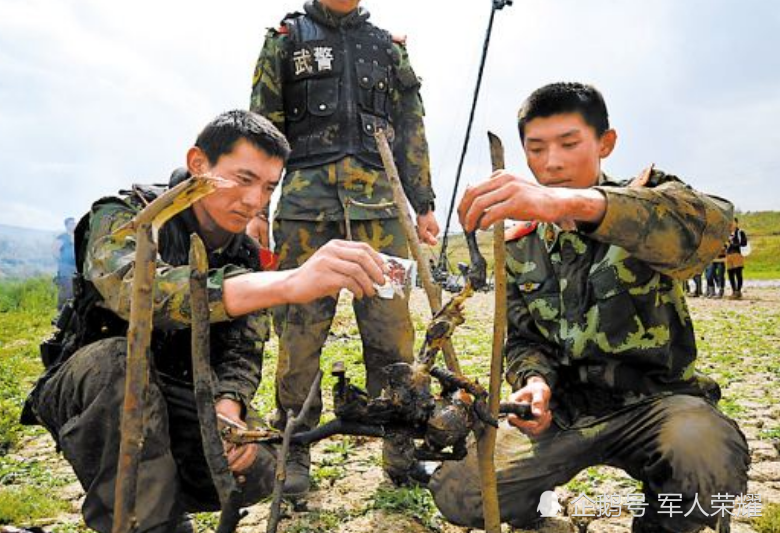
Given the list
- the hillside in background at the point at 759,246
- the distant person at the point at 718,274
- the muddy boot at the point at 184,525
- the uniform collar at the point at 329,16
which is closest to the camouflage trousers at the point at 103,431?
the muddy boot at the point at 184,525

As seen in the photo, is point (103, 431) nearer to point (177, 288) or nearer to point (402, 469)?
point (177, 288)

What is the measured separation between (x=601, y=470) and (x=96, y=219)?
10.5 feet

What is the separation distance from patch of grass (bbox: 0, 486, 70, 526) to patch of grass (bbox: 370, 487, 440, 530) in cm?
168

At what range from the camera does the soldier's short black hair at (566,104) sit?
266 cm

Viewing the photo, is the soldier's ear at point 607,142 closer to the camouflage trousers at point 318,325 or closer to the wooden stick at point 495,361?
the camouflage trousers at point 318,325

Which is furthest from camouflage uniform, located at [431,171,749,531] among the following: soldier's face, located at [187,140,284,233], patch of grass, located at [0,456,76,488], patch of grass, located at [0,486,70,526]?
patch of grass, located at [0,456,76,488]

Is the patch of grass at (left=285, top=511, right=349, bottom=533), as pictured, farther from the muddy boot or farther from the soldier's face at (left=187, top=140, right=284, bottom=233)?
the soldier's face at (left=187, top=140, right=284, bottom=233)

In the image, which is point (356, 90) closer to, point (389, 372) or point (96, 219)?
point (96, 219)

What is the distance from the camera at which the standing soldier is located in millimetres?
3559

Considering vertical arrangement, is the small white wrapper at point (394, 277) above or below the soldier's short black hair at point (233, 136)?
below

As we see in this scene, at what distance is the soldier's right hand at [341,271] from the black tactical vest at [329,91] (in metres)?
2.31

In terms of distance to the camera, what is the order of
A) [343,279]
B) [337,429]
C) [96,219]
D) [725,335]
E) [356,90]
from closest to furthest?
[337,429] < [343,279] < [96,219] < [356,90] < [725,335]

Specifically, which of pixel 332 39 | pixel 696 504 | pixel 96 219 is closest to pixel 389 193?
pixel 332 39

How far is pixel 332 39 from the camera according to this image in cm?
381
